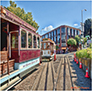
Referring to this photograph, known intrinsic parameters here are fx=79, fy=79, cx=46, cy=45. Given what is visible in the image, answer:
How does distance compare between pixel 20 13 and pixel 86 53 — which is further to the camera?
pixel 20 13

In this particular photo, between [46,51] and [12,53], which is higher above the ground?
[12,53]

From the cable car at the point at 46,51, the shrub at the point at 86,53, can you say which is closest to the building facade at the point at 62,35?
the cable car at the point at 46,51

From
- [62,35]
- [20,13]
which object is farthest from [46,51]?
[62,35]

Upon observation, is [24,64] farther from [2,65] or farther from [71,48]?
[71,48]

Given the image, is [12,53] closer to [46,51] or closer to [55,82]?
[55,82]

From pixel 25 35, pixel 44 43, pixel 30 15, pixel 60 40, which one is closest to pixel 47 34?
pixel 60 40

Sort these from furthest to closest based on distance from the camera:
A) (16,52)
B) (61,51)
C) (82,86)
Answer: (61,51)
(16,52)
(82,86)

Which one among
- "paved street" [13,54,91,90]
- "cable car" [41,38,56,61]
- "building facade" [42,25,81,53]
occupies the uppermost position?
"building facade" [42,25,81,53]

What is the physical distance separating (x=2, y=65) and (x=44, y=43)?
34.2 feet

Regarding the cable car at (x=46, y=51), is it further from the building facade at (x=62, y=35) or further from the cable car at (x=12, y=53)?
the building facade at (x=62, y=35)

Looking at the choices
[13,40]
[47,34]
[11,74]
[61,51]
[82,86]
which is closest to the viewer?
[11,74]

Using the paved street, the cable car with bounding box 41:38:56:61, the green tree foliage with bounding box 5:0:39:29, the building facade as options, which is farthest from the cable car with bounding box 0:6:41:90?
the building facade

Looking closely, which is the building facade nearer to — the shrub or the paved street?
the shrub

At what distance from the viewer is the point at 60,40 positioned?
40500mm
